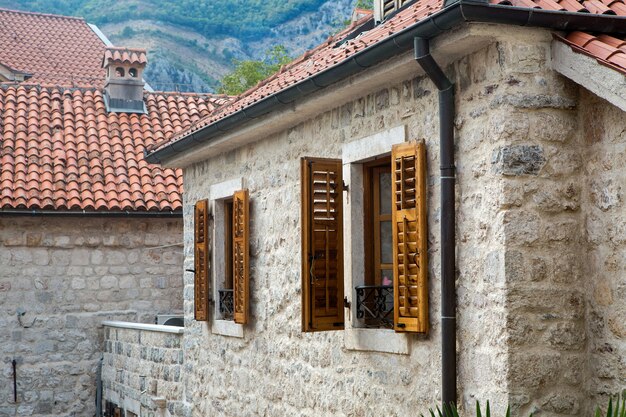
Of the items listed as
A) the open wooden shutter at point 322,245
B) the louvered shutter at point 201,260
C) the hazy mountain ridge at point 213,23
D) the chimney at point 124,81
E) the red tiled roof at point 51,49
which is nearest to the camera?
the open wooden shutter at point 322,245

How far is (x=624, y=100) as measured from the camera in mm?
5957

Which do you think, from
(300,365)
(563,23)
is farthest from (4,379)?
(563,23)

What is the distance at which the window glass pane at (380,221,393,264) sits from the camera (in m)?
8.21

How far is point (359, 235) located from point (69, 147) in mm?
9402

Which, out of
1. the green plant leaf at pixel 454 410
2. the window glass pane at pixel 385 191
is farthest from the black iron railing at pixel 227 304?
the green plant leaf at pixel 454 410

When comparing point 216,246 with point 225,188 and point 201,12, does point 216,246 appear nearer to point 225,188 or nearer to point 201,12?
point 225,188

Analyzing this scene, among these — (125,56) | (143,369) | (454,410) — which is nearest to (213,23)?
(125,56)

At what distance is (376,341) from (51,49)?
2431 cm

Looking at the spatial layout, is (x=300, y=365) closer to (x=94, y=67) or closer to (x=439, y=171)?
(x=439, y=171)

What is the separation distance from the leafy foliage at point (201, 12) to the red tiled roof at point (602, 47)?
74.2 m

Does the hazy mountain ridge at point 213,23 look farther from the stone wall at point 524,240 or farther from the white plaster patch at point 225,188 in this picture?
the stone wall at point 524,240

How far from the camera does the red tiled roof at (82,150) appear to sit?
15.5 m

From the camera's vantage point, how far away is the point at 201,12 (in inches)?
3177

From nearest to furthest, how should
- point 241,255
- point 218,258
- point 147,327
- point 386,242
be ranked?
1. point 386,242
2. point 241,255
3. point 218,258
4. point 147,327
